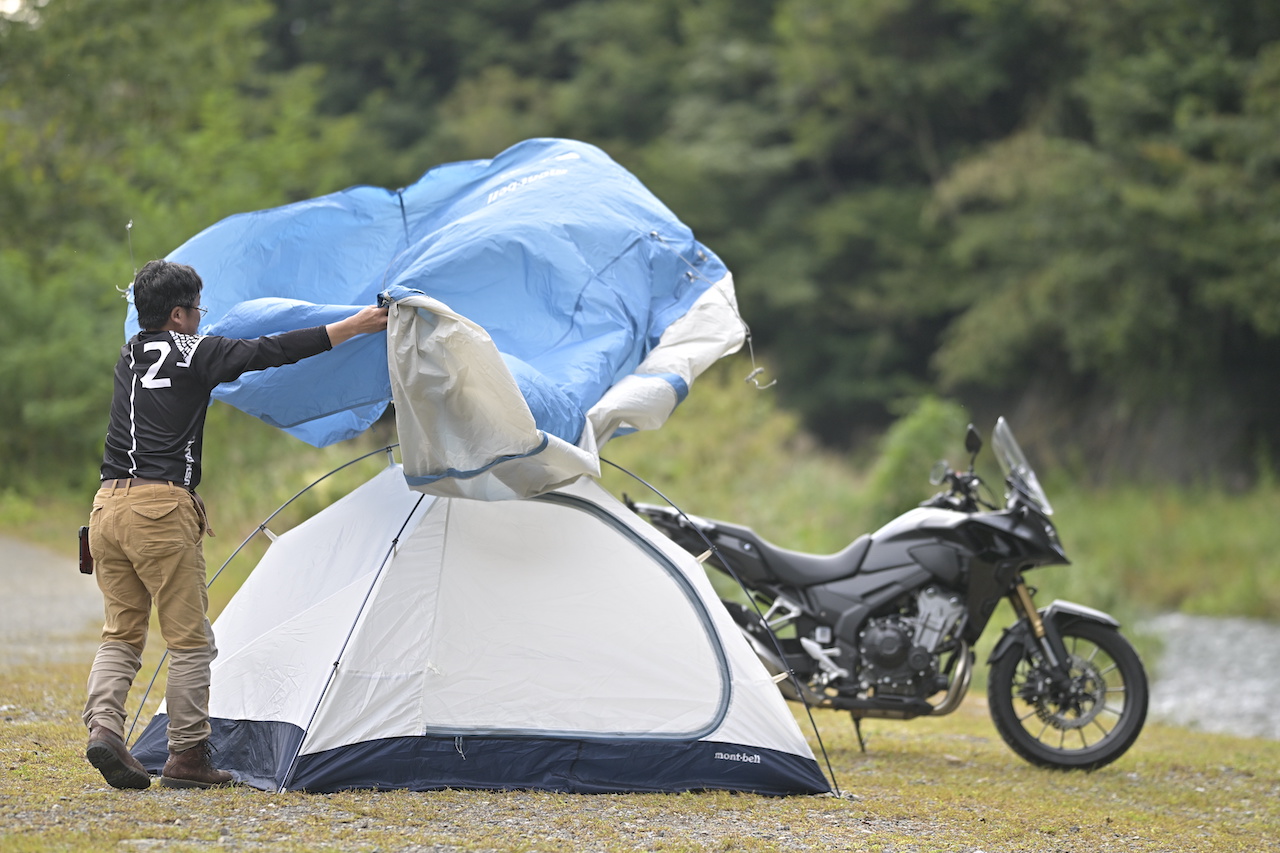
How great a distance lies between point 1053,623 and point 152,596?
3.81m

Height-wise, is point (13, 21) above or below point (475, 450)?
above

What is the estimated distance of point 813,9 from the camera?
28797 millimetres

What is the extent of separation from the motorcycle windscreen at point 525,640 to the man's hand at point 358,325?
0.88 metres

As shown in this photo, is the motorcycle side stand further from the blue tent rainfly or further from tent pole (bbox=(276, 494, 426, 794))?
tent pole (bbox=(276, 494, 426, 794))

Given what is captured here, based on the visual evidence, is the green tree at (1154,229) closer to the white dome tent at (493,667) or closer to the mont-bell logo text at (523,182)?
the mont-bell logo text at (523,182)

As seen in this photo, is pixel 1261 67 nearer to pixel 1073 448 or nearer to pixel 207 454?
pixel 1073 448

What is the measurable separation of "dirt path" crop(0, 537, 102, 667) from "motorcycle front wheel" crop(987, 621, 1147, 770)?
514 cm

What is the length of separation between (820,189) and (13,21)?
18505 mm

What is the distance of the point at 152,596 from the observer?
438cm

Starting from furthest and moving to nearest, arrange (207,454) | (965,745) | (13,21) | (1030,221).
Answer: (1030,221)
(13,21)
(207,454)
(965,745)

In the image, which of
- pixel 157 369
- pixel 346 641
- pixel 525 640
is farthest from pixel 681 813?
pixel 157 369

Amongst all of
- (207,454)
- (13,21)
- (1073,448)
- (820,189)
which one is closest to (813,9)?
(820,189)

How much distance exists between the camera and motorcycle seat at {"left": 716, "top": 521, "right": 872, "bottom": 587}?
5844mm

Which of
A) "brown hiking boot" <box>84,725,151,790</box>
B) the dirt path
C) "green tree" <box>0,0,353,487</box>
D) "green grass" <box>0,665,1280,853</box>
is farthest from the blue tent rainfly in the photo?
"green tree" <box>0,0,353,487</box>
